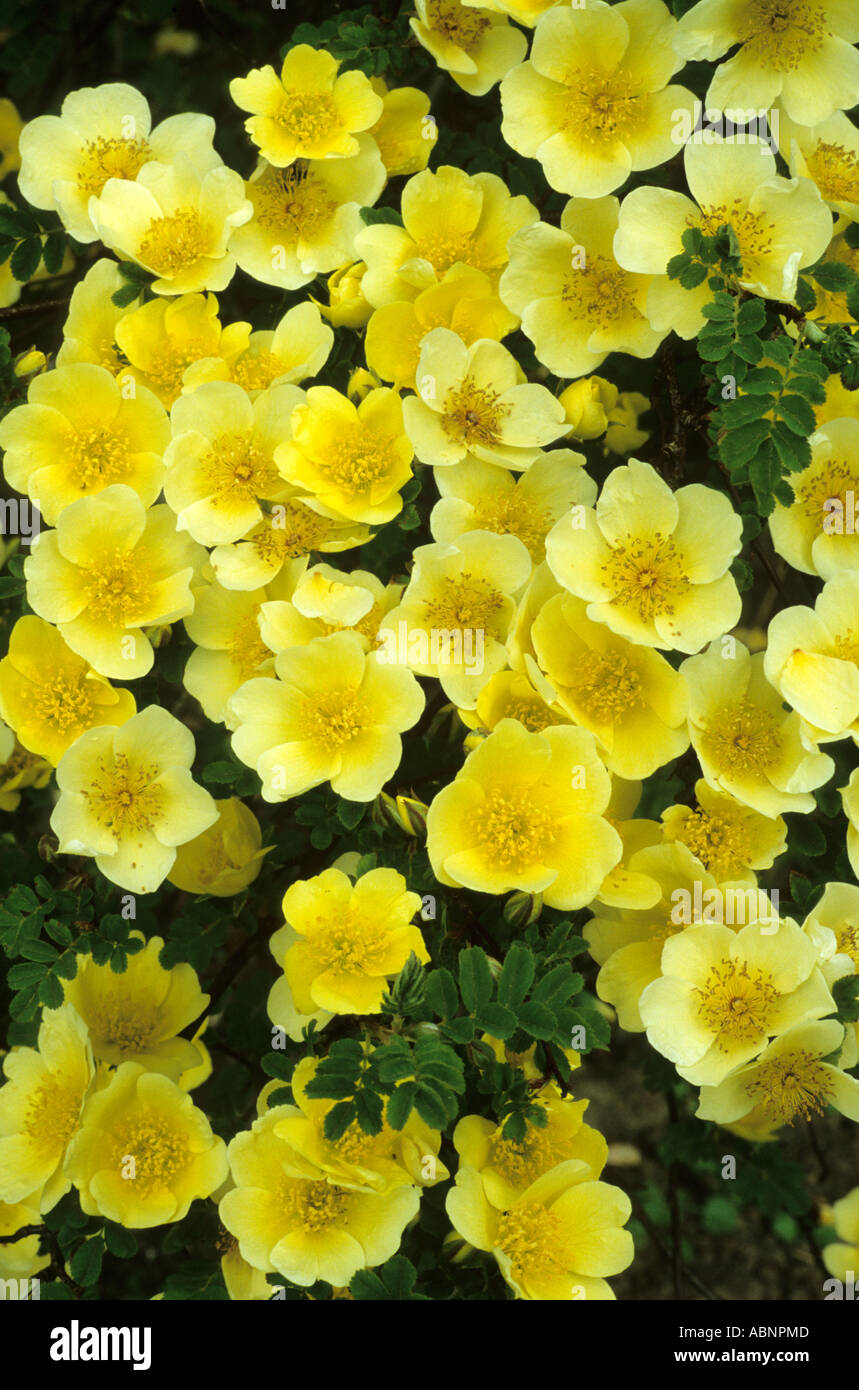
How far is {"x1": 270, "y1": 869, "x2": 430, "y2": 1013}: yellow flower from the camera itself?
1.74 m

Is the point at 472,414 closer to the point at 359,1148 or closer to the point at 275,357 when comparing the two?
the point at 275,357

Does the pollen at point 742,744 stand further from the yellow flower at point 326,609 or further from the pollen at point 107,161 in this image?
the pollen at point 107,161

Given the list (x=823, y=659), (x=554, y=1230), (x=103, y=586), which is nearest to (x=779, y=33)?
(x=823, y=659)

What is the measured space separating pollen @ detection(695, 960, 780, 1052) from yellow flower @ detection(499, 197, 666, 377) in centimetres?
98

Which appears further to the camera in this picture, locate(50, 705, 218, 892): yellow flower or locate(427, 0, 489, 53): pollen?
locate(427, 0, 489, 53): pollen

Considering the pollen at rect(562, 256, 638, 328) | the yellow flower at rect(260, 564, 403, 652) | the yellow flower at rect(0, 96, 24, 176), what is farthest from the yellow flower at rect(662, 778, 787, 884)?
the yellow flower at rect(0, 96, 24, 176)

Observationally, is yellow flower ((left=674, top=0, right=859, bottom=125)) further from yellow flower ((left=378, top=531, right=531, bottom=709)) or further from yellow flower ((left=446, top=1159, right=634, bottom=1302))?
yellow flower ((left=446, top=1159, right=634, bottom=1302))

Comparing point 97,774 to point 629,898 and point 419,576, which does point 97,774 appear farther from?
point 629,898

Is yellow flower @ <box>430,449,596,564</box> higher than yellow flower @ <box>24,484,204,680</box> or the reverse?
higher

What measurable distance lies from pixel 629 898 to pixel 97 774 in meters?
0.82

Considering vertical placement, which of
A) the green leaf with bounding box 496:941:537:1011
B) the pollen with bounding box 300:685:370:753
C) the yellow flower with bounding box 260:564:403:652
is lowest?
the green leaf with bounding box 496:941:537:1011

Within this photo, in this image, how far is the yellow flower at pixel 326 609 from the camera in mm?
1865
